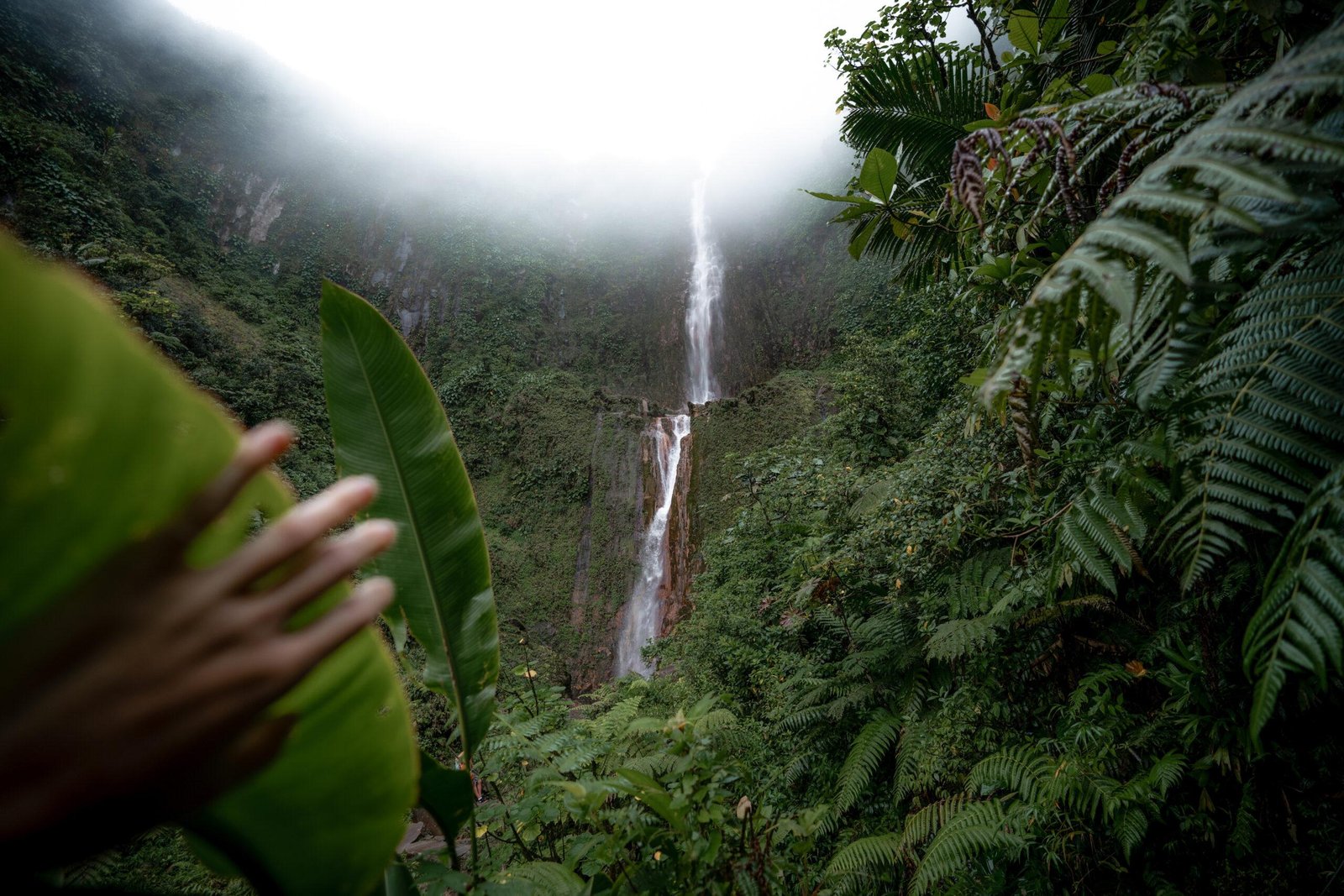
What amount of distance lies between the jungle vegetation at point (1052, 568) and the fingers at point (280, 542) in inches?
22.7

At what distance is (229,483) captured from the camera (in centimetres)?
39

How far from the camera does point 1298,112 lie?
94cm

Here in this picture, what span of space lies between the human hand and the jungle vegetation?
1.72 feet

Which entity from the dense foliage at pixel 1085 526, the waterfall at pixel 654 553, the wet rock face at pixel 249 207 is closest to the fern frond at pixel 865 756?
the dense foliage at pixel 1085 526

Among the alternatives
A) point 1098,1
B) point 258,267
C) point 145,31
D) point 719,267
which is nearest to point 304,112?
point 145,31


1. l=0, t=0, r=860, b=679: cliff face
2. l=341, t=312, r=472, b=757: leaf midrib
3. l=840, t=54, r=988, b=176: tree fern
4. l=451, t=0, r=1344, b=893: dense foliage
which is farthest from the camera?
l=0, t=0, r=860, b=679: cliff face

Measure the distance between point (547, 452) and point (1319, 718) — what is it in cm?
1485

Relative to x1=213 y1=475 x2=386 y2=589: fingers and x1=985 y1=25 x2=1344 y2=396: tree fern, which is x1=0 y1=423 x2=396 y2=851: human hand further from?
x1=985 y1=25 x2=1344 y2=396: tree fern

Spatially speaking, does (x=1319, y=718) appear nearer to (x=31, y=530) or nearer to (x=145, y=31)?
(x=31, y=530)

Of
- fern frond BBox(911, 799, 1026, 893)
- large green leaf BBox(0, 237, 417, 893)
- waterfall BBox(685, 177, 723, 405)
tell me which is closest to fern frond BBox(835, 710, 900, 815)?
fern frond BBox(911, 799, 1026, 893)

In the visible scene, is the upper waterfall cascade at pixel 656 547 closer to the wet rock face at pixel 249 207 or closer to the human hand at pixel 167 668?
the human hand at pixel 167 668

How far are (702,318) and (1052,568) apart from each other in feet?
67.9

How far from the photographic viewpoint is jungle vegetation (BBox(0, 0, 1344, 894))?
852mm

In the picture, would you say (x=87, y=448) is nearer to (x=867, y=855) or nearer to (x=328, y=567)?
(x=328, y=567)
